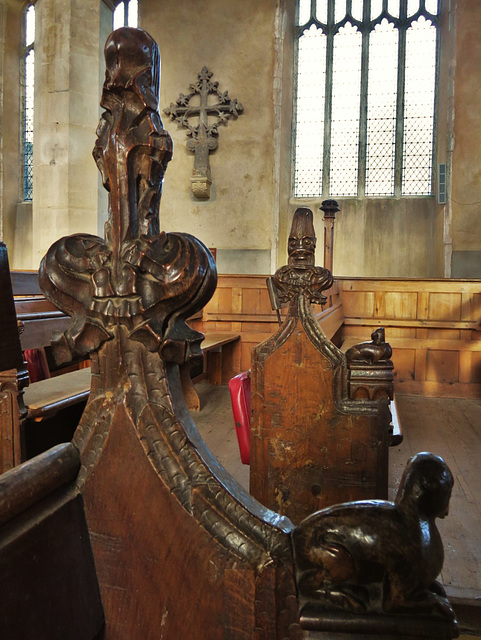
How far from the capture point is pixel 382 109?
899 centimetres

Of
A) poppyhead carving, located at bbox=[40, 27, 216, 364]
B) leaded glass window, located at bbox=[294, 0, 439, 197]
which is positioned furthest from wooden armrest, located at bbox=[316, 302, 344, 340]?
leaded glass window, located at bbox=[294, 0, 439, 197]

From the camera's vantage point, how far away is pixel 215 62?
8727 mm

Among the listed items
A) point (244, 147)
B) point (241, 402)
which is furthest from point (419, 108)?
point (241, 402)

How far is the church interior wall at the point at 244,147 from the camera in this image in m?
7.55

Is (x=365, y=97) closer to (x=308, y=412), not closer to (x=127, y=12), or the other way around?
(x=127, y=12)

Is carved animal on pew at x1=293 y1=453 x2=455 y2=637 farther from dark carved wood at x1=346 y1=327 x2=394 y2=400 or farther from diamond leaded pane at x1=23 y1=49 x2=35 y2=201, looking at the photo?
diamond leaded pane at x1=23 y1=49 x2=35 y2=201

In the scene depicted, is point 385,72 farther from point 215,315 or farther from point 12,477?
point 12,477

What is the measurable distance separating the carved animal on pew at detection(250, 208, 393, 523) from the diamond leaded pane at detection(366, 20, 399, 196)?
7.74m

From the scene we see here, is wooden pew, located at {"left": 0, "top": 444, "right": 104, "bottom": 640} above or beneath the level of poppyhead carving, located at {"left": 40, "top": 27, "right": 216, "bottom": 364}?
beneath

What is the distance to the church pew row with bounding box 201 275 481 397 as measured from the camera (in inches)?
199

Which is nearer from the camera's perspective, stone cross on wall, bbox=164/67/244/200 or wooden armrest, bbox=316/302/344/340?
wooden armrest, bbox=316/302/344/340

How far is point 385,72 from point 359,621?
9.97 m

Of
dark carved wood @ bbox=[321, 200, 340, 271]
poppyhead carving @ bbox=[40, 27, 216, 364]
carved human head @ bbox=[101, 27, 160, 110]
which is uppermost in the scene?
dark carved wood @ bbox=[321, 200, 340, 271]

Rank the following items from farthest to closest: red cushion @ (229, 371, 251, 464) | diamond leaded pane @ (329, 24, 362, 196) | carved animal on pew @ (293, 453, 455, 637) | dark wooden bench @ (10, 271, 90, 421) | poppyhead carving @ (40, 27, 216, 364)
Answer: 1. diamond leaded pane @ (329, 24, 362, 196)
2. red cushion @ (229, 371, 251, 464)
3. dark wooden bench @ (10, 271, 90, 421)
4. poppyhead carving @ (40, 27, 216, 364)
5. carved animal on pew @ (293, 453, 455, 637)
